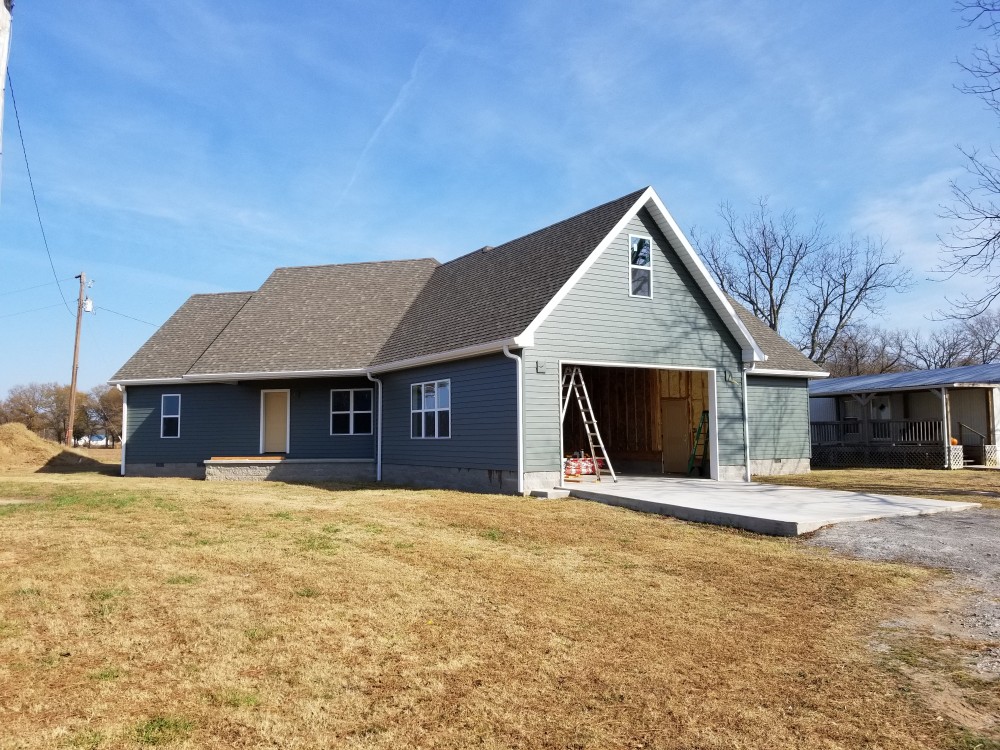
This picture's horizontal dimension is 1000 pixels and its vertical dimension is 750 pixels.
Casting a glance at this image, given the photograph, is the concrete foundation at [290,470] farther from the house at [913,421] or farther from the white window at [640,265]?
the house at [913,421]

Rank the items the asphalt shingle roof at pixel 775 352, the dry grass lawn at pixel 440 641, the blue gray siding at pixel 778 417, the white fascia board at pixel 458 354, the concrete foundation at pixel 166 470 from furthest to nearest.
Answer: the concrete foundation at pixel 166 470 → the asphalt shingle roof at pixel 775 352 → the blue gray siding at pixel 778 417 → the white fascia board at pixel 458 354 → the dry grass lawn at pixel 440 641

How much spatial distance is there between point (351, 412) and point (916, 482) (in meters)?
14.8

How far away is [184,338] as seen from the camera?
25000 mm

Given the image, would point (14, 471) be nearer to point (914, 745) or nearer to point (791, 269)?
point (914, 745)

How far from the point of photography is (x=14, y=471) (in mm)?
25156

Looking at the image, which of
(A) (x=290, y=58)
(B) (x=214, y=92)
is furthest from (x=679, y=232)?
(B) (x=214, y=92)

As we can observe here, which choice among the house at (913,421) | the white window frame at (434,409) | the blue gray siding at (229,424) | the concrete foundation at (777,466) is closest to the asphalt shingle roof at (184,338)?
the blue gray siding at (229,424)

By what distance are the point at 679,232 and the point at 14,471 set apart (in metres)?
23.3

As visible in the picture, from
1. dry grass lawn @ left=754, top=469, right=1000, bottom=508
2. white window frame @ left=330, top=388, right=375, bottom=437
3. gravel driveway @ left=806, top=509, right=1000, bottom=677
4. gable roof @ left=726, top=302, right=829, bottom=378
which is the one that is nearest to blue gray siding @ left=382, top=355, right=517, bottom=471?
white window frame @ left=330, top=388, right=375, bottom=437

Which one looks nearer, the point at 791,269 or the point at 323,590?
the point at 323,590

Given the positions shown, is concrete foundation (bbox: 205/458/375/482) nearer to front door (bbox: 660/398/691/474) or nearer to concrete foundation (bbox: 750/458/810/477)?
front door (bbox: 660/398/691/474)

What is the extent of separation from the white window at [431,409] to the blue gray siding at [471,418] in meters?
0.17

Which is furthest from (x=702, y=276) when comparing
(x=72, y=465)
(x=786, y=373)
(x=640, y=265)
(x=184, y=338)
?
(x=72, y=465)

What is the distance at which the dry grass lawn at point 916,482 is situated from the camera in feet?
49.2
